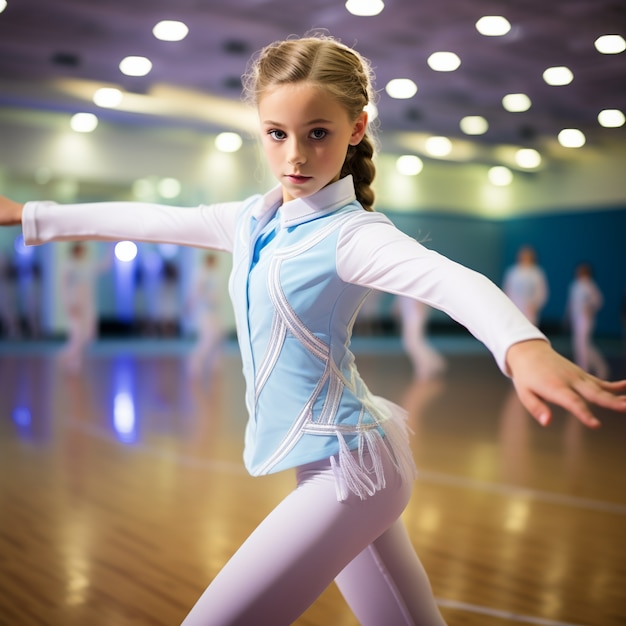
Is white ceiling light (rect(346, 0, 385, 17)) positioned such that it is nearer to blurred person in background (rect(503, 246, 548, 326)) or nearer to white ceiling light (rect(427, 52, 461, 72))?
white ceiling light (rect(427, 52, 461, 72))

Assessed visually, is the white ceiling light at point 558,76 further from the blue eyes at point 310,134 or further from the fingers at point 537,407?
the fingers at point 537,407

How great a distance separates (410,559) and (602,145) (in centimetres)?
1620

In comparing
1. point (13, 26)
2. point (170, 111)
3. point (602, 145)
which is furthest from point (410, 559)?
point (602, 145)

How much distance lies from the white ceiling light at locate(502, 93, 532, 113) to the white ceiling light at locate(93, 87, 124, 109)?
17.8 feet

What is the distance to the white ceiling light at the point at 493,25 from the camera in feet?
24.4

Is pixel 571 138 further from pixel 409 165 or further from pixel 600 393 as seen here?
pixel 600 393

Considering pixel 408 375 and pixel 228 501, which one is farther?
pixel 408 375

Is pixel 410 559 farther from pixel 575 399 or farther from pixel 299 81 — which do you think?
pixel 299 81

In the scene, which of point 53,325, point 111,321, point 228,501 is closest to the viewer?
point 228,501

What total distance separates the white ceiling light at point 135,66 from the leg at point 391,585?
882 cm

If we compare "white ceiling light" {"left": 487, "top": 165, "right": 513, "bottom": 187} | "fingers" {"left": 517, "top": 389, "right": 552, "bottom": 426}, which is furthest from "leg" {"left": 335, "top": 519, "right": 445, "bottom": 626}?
"white ceiling light" {"left": 487, "top": 165, "right": 513, "bottom": 187}

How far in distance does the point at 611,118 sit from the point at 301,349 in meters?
12.6

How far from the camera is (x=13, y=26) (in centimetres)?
844

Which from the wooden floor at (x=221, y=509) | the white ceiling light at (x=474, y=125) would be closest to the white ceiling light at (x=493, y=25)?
the wooden floor at (x=221, y=509)
